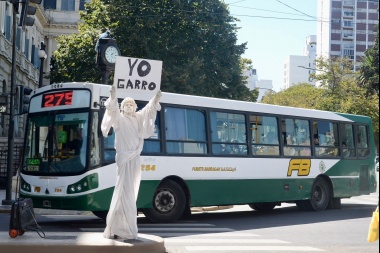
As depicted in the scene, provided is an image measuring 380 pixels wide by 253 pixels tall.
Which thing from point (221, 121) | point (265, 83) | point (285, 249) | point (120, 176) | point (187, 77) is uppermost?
point (265, 83)

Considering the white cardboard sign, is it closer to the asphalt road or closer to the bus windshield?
the asphalt road

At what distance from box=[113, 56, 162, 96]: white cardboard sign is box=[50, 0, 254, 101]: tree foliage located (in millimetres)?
24138

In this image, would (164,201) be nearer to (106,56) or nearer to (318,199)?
(106,56)

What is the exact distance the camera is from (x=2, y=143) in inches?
1288

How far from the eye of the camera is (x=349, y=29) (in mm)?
134625

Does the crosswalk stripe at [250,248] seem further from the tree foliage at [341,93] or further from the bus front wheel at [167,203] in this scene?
the tree foliage at [341,93]

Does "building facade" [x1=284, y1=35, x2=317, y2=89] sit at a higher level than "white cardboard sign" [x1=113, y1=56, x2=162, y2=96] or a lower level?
higher

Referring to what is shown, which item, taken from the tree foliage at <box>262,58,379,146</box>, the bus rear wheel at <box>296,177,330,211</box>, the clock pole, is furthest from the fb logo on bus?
the tree foliage at <box>262,58,379,146</box>

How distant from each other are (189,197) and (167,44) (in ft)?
71.9

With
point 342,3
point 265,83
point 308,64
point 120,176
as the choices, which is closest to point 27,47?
point 120,176

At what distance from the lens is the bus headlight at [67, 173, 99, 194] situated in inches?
577

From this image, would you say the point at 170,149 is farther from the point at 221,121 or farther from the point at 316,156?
the point at 316,156

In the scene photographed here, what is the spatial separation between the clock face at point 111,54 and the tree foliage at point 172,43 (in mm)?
17979

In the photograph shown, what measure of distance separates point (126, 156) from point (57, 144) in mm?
4105
